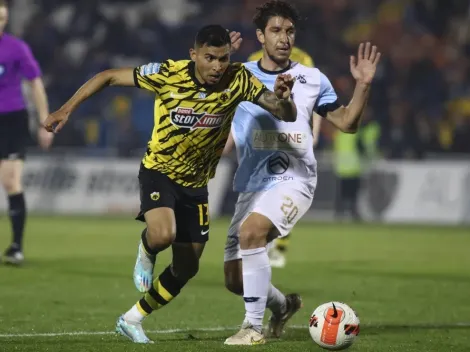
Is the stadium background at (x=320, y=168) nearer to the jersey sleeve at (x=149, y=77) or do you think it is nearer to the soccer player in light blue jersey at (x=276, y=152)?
the soccer player in light blue jersey at (x=276, y=152)

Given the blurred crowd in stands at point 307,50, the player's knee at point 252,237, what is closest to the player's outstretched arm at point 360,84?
the player's knee at point 252,237

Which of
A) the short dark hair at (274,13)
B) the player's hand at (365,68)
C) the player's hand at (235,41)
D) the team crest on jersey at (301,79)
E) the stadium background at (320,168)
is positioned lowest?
the stadium background at (320,168)

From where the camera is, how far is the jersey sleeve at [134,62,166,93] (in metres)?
6.20

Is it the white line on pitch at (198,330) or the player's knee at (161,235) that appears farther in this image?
the white line on pitch at (198,330)

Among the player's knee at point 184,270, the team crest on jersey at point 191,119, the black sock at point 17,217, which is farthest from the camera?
the black sock at point 17,217

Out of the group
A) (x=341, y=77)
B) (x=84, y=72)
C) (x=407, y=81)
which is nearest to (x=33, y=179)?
(x=84, y=72)

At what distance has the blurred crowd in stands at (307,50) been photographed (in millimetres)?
20620

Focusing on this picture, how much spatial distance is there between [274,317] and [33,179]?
13.2 m

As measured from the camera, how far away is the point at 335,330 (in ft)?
19.2

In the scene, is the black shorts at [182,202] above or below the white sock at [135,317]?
above

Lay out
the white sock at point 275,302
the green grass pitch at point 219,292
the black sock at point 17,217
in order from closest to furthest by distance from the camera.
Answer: the green grass pitch at point 219,292
the white sock at point 275,302
the black sock at point 17,217

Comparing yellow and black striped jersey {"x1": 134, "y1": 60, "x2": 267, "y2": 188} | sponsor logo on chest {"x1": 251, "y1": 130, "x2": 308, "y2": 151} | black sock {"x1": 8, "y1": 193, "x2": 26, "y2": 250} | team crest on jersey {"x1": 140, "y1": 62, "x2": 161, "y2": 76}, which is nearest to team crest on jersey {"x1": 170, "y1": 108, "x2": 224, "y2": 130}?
yellow and black striped jersey {"x1": 134, "y1": 60, "x2": 267, "y2": 188}

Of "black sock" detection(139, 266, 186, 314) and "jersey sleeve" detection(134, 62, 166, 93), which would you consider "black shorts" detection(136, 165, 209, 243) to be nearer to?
"black sock" detection(139, 266, 186, 314)

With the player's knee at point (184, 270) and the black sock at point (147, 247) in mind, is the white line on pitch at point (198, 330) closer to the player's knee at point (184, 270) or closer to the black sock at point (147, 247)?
the player's knee at point (184, 270)
